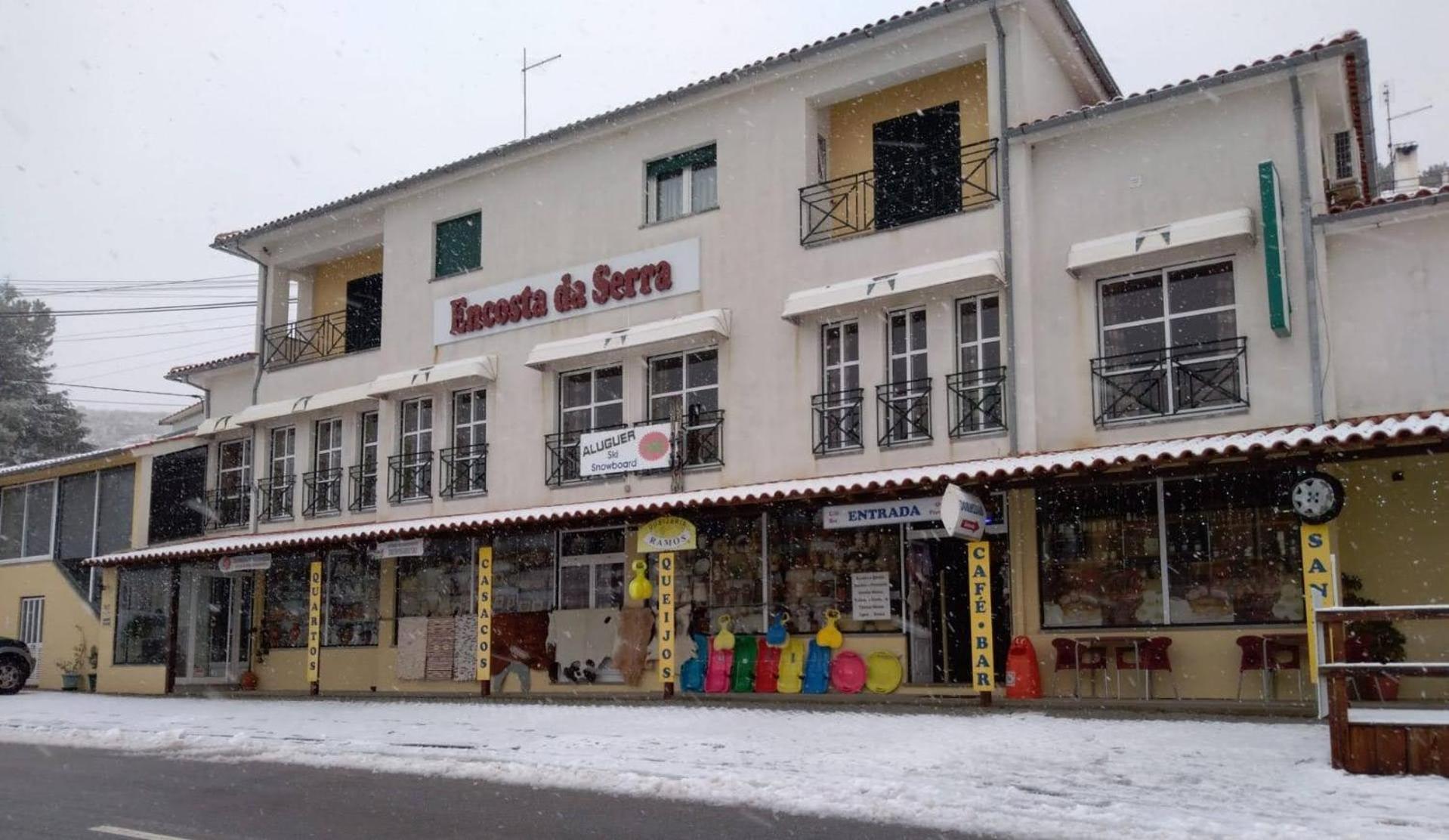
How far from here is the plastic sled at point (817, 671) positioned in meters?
17.3

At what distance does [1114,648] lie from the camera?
49.2 ft

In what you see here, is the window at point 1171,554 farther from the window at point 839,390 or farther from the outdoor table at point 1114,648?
the window at point 839,390

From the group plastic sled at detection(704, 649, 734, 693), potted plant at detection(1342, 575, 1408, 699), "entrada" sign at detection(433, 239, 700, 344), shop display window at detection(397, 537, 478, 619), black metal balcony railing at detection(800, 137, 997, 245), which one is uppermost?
black metal balcony railing at detection(800, 137, 997, 245)

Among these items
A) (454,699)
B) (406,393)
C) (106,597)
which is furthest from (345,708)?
(106,597)

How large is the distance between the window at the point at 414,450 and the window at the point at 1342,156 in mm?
14505

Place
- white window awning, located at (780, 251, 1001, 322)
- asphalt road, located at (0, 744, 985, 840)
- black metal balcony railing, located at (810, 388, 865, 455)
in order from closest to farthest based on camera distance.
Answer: asphalt road, located at (0, 744, 985, 840)
white window awning, located at (780, 251, 1001, 322)
black metal balcony railing, located at (810, 388, 865, 455)

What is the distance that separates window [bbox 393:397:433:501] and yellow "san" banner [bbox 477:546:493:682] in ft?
11.1

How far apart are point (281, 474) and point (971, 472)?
15530mm

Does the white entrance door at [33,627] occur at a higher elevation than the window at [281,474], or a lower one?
lower

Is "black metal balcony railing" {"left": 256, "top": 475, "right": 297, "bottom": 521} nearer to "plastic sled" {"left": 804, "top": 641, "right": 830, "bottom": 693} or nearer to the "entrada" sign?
the "entrada" sign

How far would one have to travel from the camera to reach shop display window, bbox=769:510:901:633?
56.7ft

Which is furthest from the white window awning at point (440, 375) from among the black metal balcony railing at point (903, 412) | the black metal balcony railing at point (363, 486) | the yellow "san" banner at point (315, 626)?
the black metal balcony railing at point (903, 412)

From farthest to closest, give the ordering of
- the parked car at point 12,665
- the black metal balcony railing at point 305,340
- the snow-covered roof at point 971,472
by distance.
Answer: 1. the black metal balcony railing at point 305,340
2. the parked car at point 12,665
3. the snow-covered roof at point 971,472

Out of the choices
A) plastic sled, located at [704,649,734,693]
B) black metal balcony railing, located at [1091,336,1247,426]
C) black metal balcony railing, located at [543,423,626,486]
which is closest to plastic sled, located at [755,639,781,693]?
plastic sled, located at [704,649,734,693]
